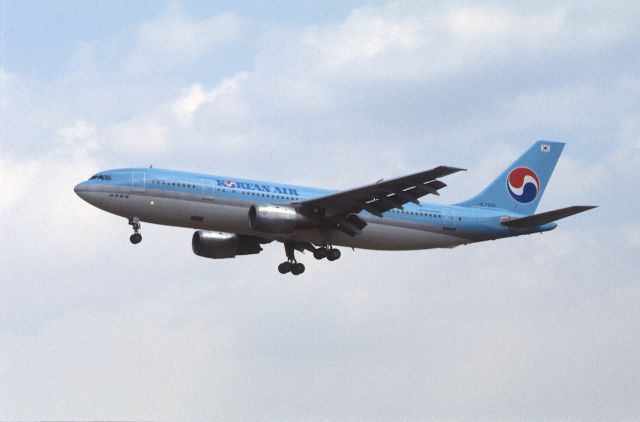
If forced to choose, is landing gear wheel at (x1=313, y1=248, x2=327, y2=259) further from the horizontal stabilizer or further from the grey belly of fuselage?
the horizontal stabilizer

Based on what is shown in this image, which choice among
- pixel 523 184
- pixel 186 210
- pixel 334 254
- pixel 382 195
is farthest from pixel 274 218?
pixel 523 184

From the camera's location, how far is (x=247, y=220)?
184 feet

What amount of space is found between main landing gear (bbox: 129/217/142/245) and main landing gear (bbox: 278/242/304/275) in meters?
9.35

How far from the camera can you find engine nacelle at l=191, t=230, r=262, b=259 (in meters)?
61.5

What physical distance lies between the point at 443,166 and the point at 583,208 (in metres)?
9.25

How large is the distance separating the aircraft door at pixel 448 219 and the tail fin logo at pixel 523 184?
17.8 feet

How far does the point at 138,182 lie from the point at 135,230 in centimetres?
225

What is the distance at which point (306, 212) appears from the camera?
187 ft

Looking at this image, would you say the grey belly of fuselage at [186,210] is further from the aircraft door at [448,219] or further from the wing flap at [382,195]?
the aircraft door at [448,219]

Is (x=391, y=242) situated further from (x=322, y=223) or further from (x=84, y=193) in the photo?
(x=84, y=193)

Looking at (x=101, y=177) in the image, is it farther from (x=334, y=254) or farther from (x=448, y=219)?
(x=448, y=219)

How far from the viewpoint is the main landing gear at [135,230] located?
5501 cm

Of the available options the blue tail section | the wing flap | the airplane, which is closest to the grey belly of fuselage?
the airplane

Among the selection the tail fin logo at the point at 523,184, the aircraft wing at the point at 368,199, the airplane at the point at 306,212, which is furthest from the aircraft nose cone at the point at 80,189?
the tail fin logo at the point at 523,184
